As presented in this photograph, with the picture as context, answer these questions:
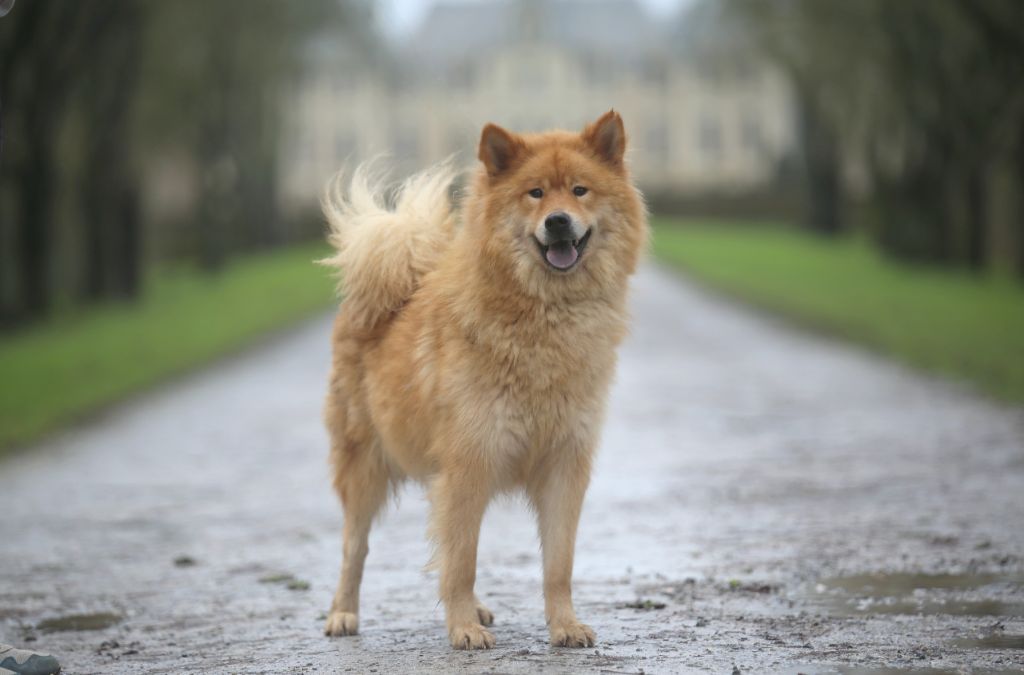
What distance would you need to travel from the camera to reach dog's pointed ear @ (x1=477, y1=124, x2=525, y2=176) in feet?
20.5

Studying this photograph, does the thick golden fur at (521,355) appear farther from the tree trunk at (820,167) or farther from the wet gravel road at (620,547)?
the tree trunk at (820,167)

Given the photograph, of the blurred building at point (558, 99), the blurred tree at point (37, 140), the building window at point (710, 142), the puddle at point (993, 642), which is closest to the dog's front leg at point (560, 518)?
the puddle at point (993, 642)

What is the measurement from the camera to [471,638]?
617 cm

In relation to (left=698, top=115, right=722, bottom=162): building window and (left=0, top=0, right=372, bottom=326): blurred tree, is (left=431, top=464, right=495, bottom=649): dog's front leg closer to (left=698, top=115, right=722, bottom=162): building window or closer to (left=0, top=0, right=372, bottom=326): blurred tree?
(left=0, top=0, right=372, bottom=326): blurred tree

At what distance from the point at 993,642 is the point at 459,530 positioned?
202 centimetres

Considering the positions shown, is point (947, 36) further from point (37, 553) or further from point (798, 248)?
point (37, 553)

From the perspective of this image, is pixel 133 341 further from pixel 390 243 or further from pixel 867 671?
pixel 867 671

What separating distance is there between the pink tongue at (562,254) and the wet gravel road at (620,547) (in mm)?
1339

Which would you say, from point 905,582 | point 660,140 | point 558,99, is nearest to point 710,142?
point 660,140

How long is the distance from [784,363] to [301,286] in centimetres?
2026

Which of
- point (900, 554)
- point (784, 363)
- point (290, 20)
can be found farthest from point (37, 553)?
point (290, 20)

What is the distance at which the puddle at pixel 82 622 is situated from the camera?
22.7ft

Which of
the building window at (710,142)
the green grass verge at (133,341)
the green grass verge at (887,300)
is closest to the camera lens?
the green grass verge at (133,341)

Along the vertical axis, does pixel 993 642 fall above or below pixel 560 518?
below
